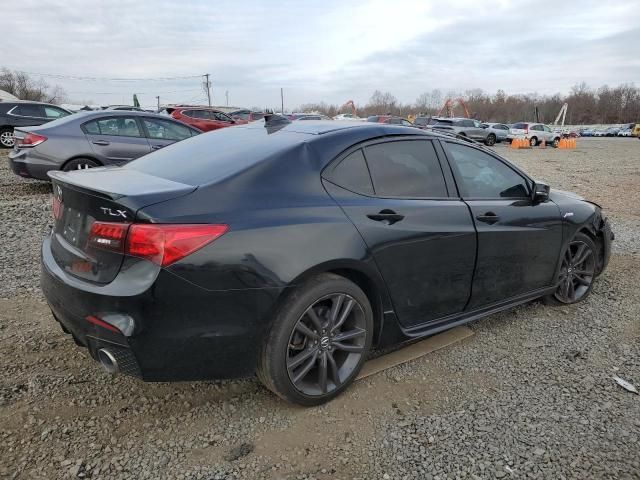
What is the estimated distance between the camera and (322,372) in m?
2.71

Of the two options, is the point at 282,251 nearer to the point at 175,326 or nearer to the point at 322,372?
the point at 175,326

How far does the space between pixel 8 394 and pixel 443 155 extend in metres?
3.08

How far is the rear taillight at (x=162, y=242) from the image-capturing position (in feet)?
7.11

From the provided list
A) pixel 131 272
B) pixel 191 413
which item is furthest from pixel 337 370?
pixel 131 272

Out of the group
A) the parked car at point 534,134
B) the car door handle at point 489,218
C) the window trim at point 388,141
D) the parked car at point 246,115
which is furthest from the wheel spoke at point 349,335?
the parked car at point 534,134

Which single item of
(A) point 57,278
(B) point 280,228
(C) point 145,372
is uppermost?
(B) point 280,228

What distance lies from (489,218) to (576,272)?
151 centimetres

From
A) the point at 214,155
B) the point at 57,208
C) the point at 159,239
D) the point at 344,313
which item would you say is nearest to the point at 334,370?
the point at 344,313

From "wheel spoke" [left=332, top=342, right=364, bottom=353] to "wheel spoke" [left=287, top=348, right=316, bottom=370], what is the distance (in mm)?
157

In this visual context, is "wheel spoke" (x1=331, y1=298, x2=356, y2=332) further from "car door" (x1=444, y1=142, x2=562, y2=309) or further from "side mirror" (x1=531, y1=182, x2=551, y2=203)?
"side mirror" (x1=531, y1=182, x2=551, y2=203)

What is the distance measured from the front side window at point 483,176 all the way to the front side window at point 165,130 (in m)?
6.50

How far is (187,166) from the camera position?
9.18 ft

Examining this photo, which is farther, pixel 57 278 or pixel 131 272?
pixel 57 278

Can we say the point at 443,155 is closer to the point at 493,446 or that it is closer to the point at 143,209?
the point at 493,446
